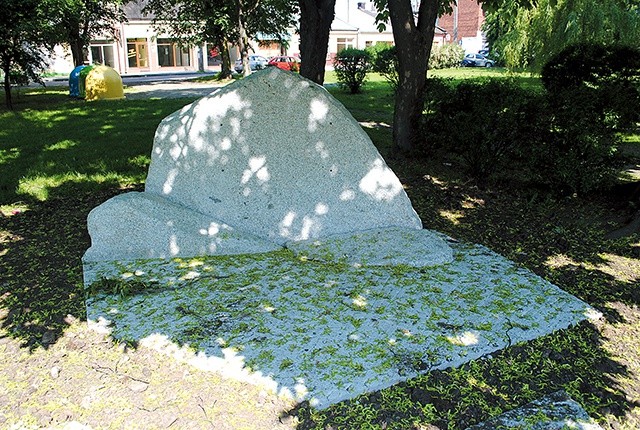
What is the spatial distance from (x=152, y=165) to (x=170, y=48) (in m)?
45.5

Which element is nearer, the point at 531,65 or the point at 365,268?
the point at 365,268

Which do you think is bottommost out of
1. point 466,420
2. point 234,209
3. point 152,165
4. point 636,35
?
point 466,420

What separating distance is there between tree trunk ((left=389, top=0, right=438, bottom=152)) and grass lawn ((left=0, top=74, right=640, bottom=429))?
1.71 ft

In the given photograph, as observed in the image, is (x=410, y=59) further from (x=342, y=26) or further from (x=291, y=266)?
(x=342, y=26)

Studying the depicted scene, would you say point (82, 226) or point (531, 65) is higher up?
point (531, 65)

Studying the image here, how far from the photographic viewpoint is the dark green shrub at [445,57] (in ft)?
148

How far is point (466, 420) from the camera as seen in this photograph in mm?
3271

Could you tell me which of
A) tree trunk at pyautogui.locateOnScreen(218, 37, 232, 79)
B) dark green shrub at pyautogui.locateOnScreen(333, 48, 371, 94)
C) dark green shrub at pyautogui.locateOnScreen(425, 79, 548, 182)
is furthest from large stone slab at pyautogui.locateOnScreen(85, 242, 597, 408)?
tree trunk at pyautogui.locateOnScreen(218, 37, 232, 79)

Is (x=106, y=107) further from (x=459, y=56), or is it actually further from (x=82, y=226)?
(x=459, y=56)

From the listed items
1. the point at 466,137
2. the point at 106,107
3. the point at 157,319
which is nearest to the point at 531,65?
the point at 466,137

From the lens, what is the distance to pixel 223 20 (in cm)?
2764

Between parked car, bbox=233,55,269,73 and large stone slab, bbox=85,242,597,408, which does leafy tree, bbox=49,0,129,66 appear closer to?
A: parked car, bbox=233,55,269,73

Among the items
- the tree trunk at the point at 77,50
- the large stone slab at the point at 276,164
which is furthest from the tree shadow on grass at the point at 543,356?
the tree trunk at the point at 77,50

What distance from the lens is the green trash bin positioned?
1918 cm
